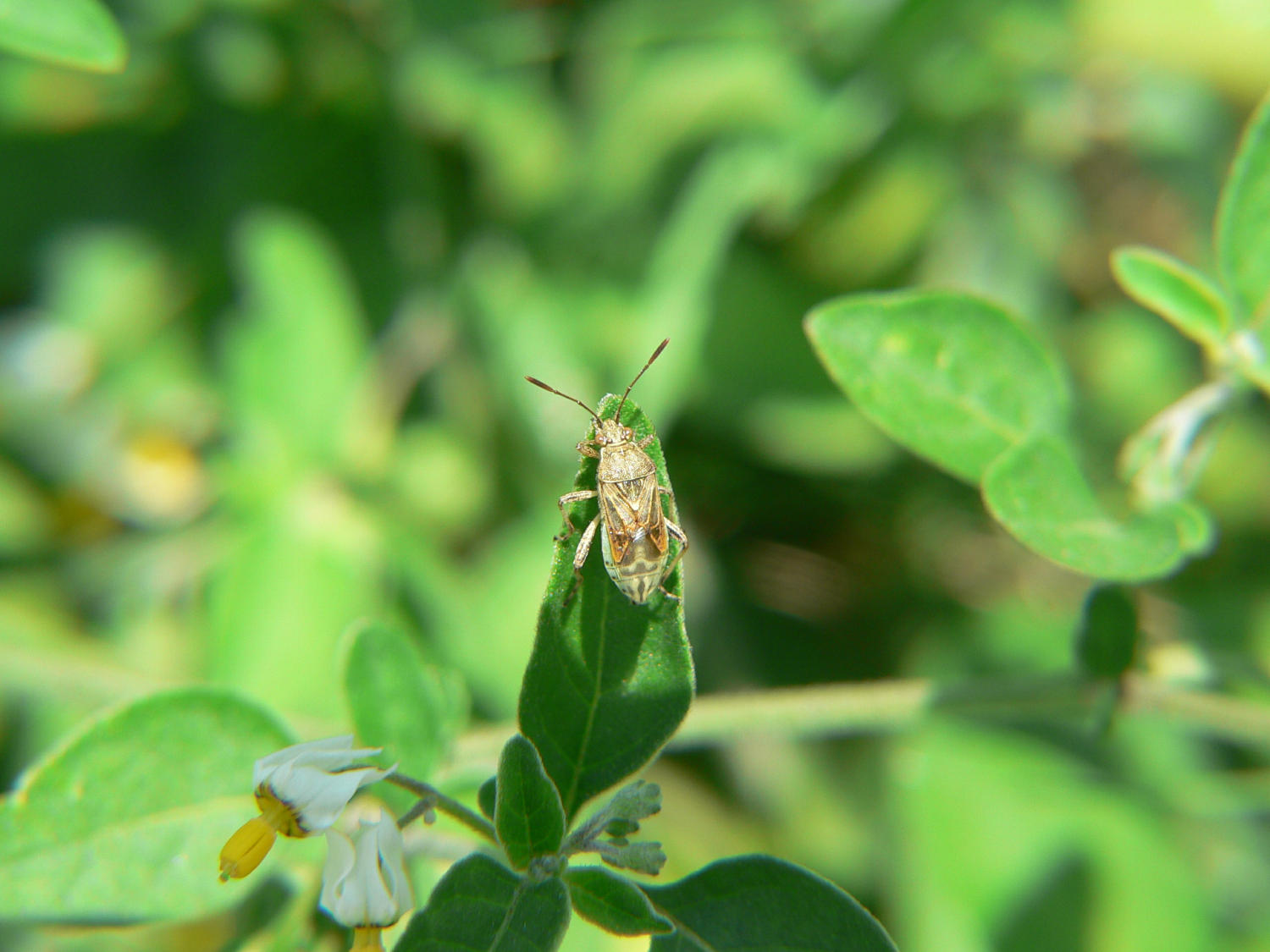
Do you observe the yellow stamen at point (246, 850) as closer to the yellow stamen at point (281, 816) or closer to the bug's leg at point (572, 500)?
the yellow stamen at point (281, 816)

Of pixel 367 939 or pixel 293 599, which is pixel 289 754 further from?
pixel 293 599

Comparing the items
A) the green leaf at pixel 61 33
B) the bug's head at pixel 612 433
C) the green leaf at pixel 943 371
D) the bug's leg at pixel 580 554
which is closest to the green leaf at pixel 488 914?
the bug's leg at pixel 580 554

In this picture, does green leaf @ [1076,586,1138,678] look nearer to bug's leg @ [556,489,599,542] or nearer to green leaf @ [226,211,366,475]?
bug's leg @ [556,489,599,542]

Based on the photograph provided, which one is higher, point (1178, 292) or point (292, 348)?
point (1178, 292)

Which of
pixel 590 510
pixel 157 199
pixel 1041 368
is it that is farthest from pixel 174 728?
pixel 157 199

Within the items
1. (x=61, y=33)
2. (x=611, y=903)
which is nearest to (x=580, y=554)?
(x=611, y=903)

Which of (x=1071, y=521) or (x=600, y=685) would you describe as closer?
(x=600, y=685)
